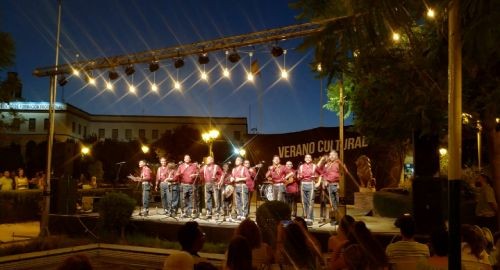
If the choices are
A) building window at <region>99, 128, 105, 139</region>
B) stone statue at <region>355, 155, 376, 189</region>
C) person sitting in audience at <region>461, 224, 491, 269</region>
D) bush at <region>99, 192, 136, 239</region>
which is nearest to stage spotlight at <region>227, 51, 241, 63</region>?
bush at <region>99, 192, 136, 239</region>

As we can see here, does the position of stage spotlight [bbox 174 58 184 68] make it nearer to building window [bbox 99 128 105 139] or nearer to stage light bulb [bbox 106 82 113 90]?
stage light bulb [bbox 106 82 113 90]

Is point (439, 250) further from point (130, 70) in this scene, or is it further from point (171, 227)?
point (130, 70)

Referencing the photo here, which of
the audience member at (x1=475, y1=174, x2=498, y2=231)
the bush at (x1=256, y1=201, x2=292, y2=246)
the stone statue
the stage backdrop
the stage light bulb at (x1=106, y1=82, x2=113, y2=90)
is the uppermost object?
the stage light bulb at (x1=106, y1=82, x2=113, y2=90)

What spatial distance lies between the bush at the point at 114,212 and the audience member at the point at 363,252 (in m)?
12.1

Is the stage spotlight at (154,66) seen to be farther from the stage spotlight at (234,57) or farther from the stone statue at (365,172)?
the stone statue at (365,172)

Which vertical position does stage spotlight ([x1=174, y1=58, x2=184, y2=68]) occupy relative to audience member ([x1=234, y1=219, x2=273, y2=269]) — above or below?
above

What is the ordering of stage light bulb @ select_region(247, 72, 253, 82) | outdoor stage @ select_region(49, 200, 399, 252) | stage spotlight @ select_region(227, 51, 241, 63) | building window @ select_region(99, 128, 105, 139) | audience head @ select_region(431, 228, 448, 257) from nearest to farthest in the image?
audience head @ select_region(431, 228, 448, 257), outdoor stage @ select_region(49, 200, 399, 252), stage spotlight @ select_region(227, 51, 241, 63), stage light bulb @ select_region(247, 72, 253, 82), building window @ select_region(99, 128, 105, 139)

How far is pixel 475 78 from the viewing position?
11.3 m

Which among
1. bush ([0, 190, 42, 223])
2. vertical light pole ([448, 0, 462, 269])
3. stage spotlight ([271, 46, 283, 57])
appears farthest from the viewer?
bush ([0, 190, 42, 223])

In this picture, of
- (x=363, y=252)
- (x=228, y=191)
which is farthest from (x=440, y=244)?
Answer: (x=228, y=191)

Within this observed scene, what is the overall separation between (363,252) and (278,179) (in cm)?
1170

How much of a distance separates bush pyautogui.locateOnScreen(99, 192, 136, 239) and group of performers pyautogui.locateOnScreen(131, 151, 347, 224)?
194cm

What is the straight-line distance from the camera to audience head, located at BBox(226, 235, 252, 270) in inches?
205

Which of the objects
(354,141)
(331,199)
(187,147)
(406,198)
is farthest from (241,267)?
(187,147)
